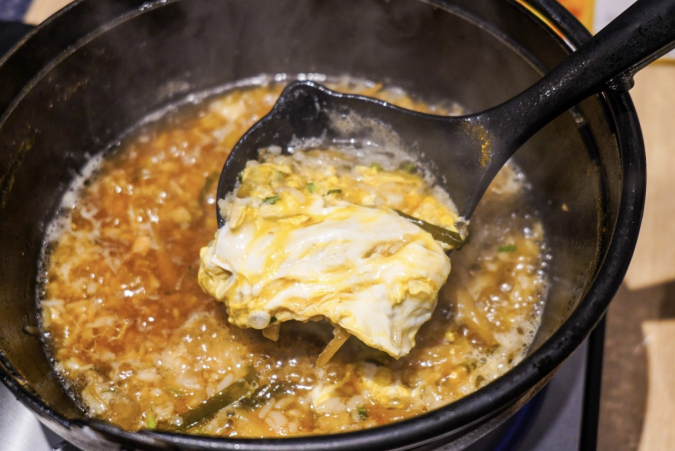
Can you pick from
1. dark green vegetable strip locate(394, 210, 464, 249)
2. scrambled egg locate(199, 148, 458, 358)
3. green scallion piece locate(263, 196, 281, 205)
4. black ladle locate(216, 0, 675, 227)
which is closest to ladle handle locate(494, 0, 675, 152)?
black ladle locate(216, 0, 675, 227)

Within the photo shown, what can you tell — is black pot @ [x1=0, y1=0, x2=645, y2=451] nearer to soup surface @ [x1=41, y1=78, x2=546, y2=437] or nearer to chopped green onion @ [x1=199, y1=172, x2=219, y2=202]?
soup surface @ [x1=41, y1=78, x2=546, y2=437]

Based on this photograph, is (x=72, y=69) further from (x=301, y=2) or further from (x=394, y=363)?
(x=394, y=363)

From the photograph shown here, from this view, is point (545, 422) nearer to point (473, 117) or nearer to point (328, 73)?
point (473, 117)

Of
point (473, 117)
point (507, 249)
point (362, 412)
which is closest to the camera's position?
point (362, 412)

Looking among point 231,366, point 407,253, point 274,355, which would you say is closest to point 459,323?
point 407,253

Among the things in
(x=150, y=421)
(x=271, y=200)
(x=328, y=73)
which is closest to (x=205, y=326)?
(x=150, y=421)
